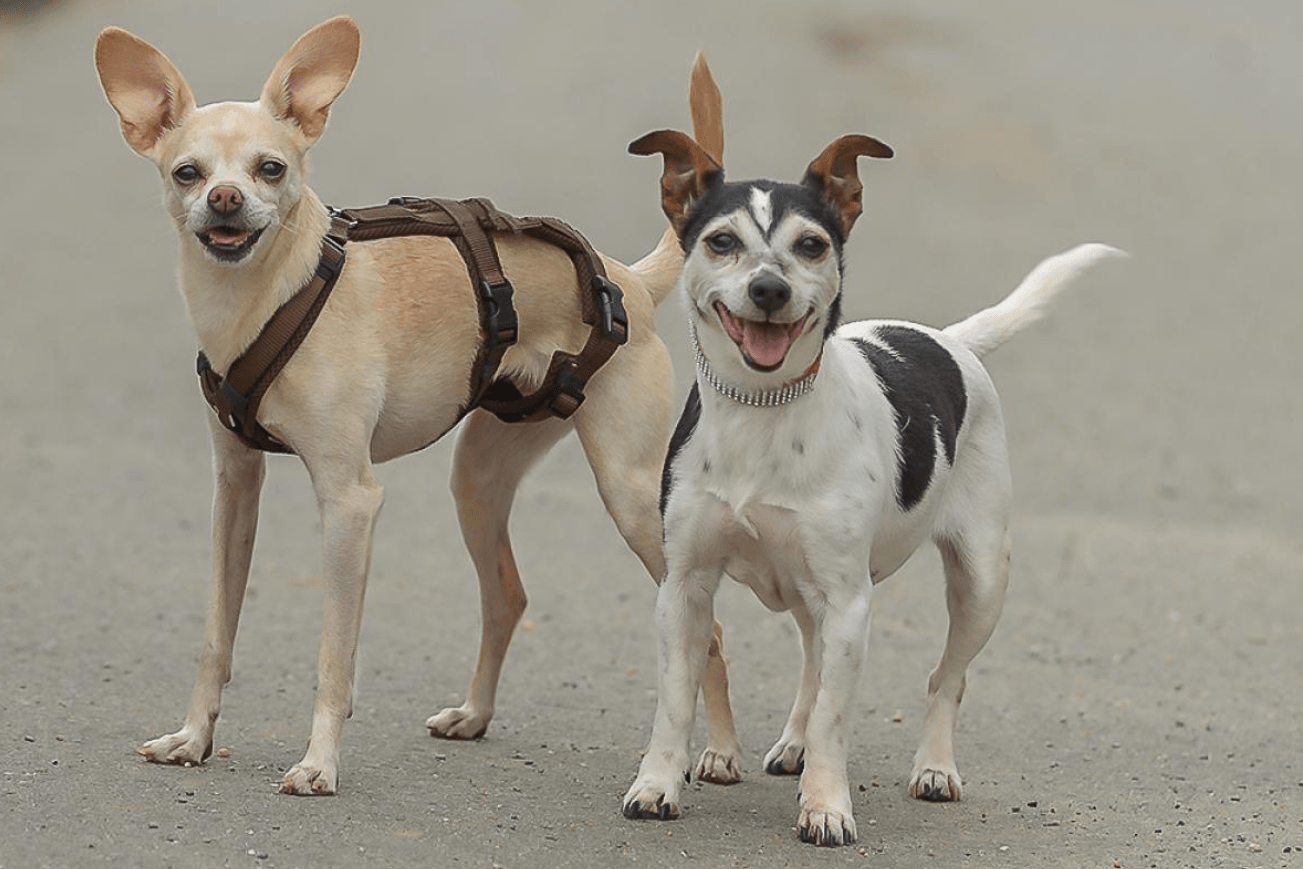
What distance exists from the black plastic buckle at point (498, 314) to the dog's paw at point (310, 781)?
4.82ft

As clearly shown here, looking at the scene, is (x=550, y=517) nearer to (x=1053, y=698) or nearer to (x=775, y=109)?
(x=1053, y=698)

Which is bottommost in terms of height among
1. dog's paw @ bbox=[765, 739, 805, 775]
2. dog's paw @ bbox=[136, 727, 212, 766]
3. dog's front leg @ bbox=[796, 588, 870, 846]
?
dog's paw @ bbox=[765, 739, 805, 775]

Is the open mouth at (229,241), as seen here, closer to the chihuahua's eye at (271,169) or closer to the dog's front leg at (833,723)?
the chihuahua's eye at (271,169)

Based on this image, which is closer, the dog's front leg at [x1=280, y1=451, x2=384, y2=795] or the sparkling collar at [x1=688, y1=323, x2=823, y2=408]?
the sparkling collar at [x1=688, y1=323, x2=823, y2=408]

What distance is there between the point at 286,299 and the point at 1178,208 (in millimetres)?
15121

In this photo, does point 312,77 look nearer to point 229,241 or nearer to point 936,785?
point 229,241

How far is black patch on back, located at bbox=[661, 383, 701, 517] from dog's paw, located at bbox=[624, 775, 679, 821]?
2.66 ft

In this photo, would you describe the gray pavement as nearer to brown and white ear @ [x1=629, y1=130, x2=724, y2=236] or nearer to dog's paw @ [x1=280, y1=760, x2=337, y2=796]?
dog's paw @ [x1=280, y1=760, x2=337, y2=796]

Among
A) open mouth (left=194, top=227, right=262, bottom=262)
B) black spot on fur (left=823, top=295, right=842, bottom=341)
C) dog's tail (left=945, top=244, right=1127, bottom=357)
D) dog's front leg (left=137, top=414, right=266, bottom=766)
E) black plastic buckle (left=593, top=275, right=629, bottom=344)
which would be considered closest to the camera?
black spot on fur (left=823, top=295, right=842, bottom=341)

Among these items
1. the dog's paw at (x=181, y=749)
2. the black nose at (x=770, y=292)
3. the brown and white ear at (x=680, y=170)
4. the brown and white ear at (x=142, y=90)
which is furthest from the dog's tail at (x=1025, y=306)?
the dog's paw at (x=181, y=749)

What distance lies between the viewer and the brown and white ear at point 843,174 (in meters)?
5.21

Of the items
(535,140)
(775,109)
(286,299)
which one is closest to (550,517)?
(286,299)

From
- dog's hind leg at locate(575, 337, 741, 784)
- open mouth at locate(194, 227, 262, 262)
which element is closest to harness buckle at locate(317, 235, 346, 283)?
open mouth at locate(194, 227, 262, 262)

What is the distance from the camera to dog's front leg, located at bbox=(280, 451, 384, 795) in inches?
215
